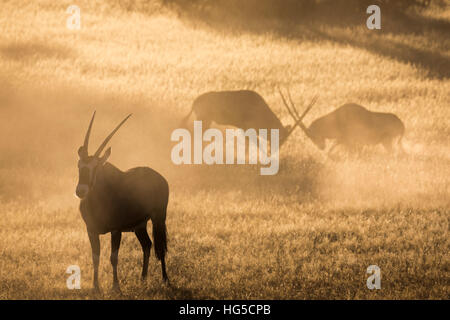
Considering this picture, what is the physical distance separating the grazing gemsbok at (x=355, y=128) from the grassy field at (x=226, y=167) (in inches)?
19.6

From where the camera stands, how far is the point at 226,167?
16.6 meters

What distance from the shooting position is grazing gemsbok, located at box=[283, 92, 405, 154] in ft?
58.9

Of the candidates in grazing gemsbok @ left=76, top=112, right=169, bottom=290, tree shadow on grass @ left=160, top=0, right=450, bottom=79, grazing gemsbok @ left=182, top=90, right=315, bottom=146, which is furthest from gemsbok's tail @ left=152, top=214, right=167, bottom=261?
tree shadow on grass @ left=160, top=0, right=450, bottom=79

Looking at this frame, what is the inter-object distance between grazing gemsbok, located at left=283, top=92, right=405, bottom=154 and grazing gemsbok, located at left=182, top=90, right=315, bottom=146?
27.0 inches

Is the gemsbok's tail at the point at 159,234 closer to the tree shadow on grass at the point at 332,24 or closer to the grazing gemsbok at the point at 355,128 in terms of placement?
the grazing gemsbok at the point at 355,128

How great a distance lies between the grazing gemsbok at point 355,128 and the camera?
1795 cm

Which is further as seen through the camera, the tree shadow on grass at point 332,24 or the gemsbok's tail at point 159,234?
the tree shadow on grass at point 332,24

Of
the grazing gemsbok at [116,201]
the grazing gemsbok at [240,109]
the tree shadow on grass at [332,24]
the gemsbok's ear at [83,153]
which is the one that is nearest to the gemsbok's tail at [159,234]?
the grazing gemsbok at [116,201]

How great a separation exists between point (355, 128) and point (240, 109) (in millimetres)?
3240

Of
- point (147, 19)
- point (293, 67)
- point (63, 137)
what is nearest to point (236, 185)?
point (63, 137)

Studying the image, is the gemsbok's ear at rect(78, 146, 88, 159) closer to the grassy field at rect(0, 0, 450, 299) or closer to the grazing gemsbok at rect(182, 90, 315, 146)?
the grassy field at rect(0, 0, 450, 299)

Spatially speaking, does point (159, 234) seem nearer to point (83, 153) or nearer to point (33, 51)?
point (83, 153)

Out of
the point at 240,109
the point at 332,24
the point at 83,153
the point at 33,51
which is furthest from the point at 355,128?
the point at 332,24

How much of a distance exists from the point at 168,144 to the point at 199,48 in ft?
43.9
